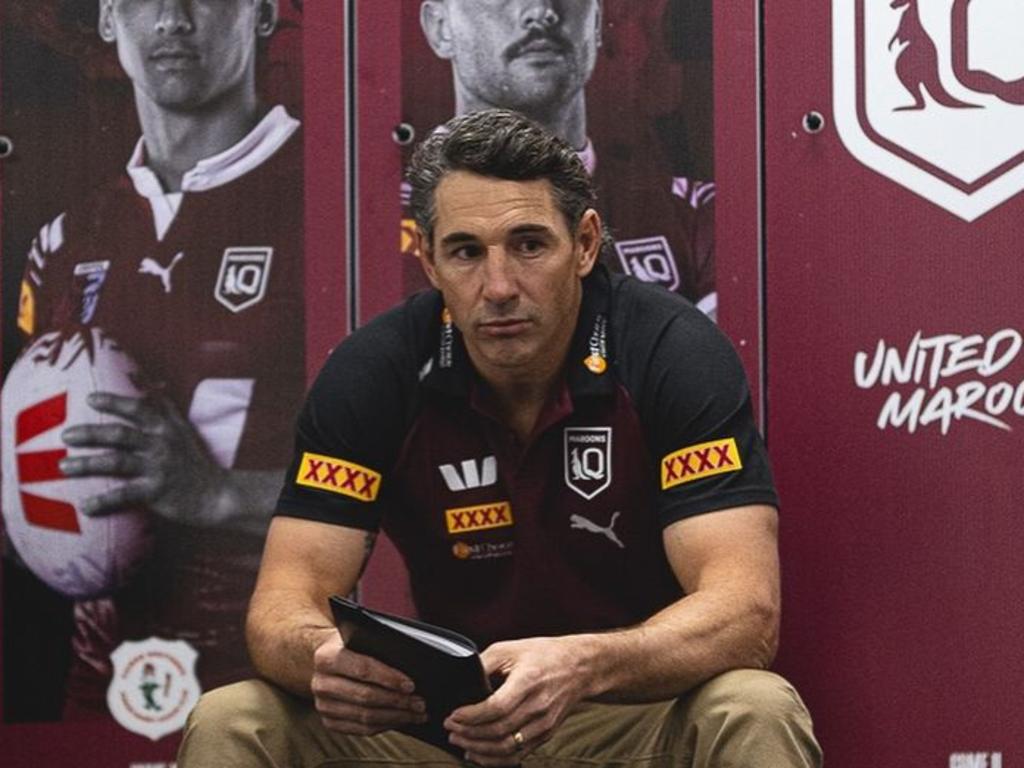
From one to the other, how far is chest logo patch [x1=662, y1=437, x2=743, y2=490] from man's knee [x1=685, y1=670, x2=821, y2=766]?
1.01 ft

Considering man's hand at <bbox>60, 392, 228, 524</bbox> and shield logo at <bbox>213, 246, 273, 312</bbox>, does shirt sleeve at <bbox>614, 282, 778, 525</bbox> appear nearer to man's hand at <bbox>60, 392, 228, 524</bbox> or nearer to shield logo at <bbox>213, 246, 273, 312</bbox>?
shield logo at <bbox>213, 246, 273, 312</bbox>

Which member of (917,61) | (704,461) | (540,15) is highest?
(540,15)

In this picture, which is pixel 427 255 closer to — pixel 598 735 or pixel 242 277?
pixel 242 277

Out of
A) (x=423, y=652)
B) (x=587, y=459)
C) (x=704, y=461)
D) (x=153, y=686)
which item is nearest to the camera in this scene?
(x=423, y=652)

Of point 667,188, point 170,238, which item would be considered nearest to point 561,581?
point 667,188

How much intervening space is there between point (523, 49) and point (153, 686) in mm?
1293

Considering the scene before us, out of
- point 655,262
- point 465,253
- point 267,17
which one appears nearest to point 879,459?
point 655,262

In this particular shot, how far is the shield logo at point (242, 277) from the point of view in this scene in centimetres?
309

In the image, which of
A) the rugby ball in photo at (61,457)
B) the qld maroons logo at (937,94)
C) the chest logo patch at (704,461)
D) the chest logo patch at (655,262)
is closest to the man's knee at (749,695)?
the chest logo patch at (704,461)

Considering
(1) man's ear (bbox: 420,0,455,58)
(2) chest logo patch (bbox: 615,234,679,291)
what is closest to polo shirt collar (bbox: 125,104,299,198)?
(1) man's ear (bbox: 420,0,455,58)

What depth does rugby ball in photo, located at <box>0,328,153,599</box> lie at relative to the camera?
10.2 feet

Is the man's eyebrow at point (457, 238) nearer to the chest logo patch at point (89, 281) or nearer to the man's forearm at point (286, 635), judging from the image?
the man's forearm at point (286, 635)

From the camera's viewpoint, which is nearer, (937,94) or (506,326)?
(506,326)

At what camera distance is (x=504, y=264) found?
2578 millimetres
